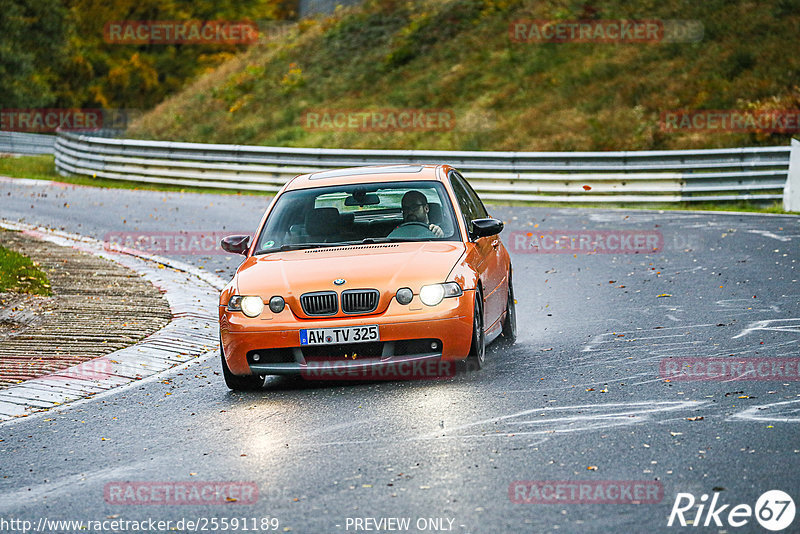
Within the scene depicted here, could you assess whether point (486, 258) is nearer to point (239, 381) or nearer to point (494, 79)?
point (239, 381)

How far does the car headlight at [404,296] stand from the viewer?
8.02m

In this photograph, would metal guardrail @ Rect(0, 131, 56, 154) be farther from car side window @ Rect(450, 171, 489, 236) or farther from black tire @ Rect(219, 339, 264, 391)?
black tire @ Rect(219, 339, 264, 391)

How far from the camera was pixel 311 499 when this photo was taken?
5500 mm

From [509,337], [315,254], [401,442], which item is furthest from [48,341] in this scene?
[401,442]

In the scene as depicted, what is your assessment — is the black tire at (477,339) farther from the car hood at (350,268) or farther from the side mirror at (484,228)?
the side mirror at (484,228)

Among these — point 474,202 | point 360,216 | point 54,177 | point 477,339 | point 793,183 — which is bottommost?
point 54,177

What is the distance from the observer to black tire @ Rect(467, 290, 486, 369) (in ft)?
27.2

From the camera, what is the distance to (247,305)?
818 cm

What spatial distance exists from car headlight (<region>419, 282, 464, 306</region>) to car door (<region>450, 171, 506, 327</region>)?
1.92 feet

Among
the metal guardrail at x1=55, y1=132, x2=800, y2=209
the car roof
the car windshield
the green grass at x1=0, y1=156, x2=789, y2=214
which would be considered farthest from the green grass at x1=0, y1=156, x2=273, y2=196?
the car windshield

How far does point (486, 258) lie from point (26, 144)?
42.1m

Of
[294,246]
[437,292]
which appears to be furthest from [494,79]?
[437,292]

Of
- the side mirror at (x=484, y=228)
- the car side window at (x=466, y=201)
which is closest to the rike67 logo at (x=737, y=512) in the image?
the side mirror at (x=484, y=228)

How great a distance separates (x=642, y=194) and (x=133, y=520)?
18.3 meters
